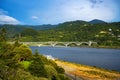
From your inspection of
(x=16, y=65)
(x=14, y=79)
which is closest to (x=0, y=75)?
(x=14, y=79)

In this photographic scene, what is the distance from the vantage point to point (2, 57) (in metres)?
24.6

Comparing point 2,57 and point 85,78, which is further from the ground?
point 2,57

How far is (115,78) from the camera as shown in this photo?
51219 millimetres

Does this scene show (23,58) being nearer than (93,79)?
Yes

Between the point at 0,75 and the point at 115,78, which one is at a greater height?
the point at 0,75

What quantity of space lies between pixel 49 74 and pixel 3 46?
717 cm

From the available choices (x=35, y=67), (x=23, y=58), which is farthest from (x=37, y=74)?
(x=23, y=58)

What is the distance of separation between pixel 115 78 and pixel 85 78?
22.5 ft

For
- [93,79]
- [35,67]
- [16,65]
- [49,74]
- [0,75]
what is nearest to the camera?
[0,75]

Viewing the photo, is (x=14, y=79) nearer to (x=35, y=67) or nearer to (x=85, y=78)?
(x=35, y=67)

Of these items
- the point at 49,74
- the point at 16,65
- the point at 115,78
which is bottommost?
the point at 115,78

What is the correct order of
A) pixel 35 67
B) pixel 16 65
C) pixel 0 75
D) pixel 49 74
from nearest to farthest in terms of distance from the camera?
1. pixel 0 75
2. pixel 16 65
3. pixel 35 67
4. pixel 49 74

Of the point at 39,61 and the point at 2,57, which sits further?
the point at 39,61

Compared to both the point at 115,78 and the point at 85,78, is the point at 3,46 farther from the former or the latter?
the point at 115,78
